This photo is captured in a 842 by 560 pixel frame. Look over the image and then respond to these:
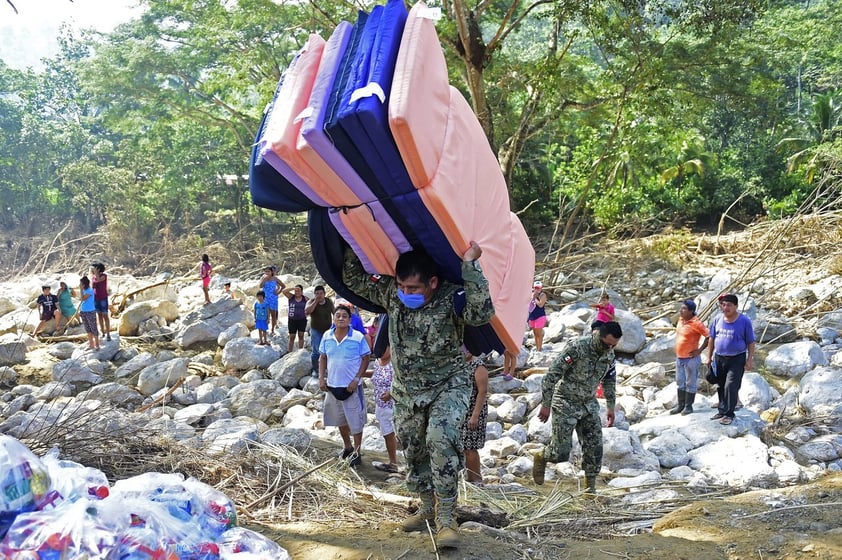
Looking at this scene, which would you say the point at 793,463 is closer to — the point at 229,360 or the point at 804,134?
the point at 229,360

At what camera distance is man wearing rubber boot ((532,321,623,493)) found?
5.56m

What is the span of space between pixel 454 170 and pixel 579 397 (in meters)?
2.78

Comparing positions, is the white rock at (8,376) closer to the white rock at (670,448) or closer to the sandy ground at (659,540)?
the sandy ground at (659,540)

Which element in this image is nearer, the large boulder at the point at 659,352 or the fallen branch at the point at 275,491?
the fallen branch at the point at 275,491

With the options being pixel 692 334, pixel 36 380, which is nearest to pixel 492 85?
pixel 692 334

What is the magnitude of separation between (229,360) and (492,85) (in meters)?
8.31

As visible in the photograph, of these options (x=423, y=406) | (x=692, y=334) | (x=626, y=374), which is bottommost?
(x=626, y=374)

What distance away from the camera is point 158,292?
16.7 metres

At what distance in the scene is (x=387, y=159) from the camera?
127 inches

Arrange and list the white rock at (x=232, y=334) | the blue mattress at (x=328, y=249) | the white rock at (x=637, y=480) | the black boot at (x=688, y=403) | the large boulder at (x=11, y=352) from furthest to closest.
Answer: the white rock at (x=232, y=334), the large boulder at (x=11, y=352), the black boot at (x=688, y=403), the white rock at (x=637, y=480), the blue mattress at (x=328, y=249)

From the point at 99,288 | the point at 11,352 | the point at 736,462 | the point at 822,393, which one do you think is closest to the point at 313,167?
the point at 736,462

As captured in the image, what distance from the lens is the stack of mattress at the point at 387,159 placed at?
3.18m

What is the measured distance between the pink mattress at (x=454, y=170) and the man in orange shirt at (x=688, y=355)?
497cm

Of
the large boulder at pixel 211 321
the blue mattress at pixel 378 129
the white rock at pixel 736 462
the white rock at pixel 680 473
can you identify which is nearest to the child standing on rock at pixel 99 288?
the large boulder at pixel 211 321
